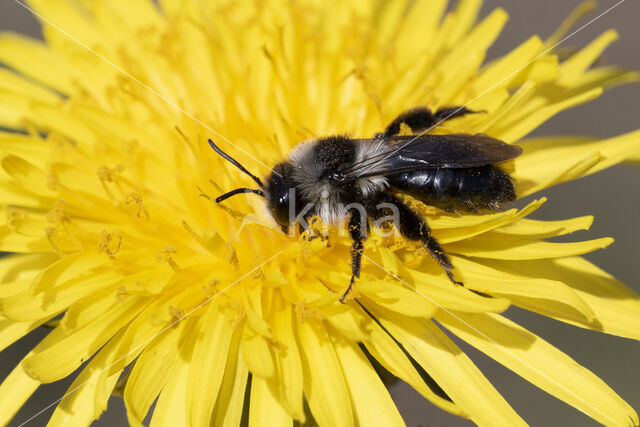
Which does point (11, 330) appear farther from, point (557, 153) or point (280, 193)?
point (557, 153)

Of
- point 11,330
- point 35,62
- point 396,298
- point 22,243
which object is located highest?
point 35,62

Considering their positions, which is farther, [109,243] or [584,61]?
[584,61]

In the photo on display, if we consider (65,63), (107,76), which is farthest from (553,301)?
(65,63)

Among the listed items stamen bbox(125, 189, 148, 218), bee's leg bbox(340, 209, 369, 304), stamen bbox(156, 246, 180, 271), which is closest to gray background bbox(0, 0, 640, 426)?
bee's leg bbox(340, 209, 369, 304)

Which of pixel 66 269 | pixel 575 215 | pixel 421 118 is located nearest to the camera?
pixel 66 269

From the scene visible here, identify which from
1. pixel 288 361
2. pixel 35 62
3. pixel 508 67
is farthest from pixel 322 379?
pixel 35 62

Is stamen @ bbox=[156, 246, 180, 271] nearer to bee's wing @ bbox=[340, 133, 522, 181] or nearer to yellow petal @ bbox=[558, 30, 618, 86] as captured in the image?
bee's wing @ bbox=[340, 133, 522, 181]

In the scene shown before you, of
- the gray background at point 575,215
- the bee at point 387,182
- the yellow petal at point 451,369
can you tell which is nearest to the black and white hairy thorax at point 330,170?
the bee at point 387,182
